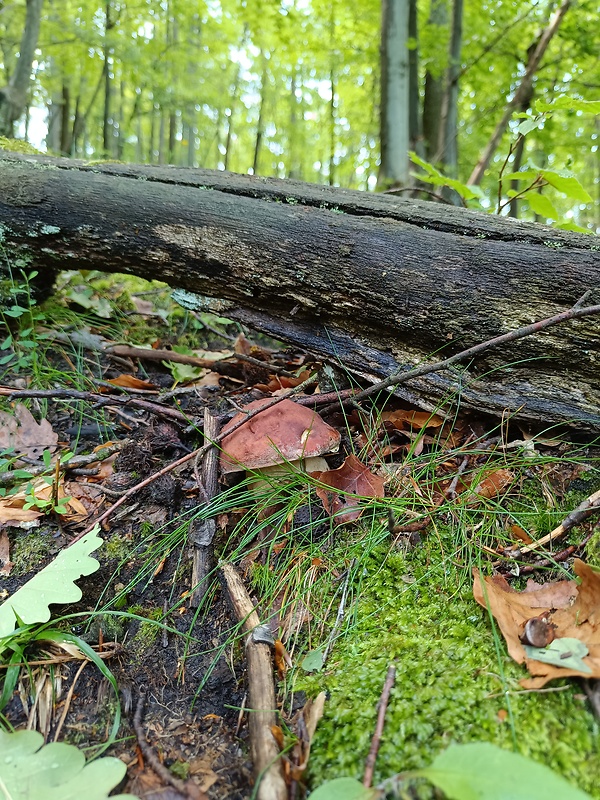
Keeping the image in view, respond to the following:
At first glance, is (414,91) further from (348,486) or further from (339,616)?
(339,616)

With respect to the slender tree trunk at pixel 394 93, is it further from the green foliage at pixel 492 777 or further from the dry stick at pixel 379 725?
the green foliage at pixel 492 777

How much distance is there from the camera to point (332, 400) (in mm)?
2137

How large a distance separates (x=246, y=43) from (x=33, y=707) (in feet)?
63.2

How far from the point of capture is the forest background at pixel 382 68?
5672 mm

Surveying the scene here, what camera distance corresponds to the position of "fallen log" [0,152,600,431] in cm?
186

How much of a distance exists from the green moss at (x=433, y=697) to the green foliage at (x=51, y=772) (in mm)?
458

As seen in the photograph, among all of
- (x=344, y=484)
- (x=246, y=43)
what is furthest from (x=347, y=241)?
(x=246, y=43)

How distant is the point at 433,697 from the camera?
1.11 meters

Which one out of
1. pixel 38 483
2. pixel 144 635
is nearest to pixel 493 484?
pixel 144 635

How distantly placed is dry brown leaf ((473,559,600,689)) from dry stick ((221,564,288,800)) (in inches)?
23.9

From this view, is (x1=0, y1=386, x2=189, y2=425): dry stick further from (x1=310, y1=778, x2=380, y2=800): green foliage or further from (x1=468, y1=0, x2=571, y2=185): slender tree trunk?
(x1=468, y1=0, x2=571, y2=185): slender tree trunk

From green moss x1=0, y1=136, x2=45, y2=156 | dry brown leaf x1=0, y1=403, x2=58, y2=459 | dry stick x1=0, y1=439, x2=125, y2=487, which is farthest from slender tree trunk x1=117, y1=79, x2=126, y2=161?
dry stick x1=0, y1=439, x2=125, y2=487

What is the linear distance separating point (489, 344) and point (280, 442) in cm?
89

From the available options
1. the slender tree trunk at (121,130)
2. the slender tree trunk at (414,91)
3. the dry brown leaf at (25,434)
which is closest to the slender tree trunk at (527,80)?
the slender tree trunk at (414,91)
